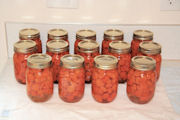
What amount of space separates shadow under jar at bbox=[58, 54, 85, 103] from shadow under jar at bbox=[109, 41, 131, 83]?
0.49ft

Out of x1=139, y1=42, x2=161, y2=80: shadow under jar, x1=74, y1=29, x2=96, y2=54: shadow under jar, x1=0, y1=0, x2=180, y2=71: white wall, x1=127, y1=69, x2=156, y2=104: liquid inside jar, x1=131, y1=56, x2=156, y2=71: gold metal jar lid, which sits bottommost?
x1=127, y1=69, x2=156, y2=104: liquid inside jar

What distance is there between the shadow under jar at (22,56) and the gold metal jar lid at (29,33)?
0.19 ft

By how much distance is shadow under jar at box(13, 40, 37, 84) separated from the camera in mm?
1084

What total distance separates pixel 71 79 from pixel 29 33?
0.36 m

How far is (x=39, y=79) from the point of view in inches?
39.0

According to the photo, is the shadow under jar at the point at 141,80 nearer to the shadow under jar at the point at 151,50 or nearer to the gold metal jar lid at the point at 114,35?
the shadow under jar at the point at 151,50

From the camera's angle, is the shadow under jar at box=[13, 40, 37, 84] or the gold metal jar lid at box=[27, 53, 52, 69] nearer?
the gold metal jar lid at box=[27, 53, 52, 69]

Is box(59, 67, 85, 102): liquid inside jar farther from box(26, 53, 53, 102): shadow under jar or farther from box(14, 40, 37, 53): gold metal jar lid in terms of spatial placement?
box(14, 40, 37, 53): gold metal jar lid

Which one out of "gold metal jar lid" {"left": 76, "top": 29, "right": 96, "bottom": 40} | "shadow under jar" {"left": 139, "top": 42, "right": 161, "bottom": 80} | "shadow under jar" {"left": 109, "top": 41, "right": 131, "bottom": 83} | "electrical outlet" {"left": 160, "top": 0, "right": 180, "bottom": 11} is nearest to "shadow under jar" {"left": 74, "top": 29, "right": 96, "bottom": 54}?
"gold metal jar lid" {"left": 76, "top": 29, "right": 96, "bottom": 40}

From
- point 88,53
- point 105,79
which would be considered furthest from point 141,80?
point 88,53

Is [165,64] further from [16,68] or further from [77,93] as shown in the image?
[16,68]

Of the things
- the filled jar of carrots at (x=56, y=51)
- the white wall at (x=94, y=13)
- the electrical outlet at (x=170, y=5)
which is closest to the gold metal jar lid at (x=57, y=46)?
the filled jar of carrots at (x=56, y=51)

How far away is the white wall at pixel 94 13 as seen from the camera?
132 centimetres

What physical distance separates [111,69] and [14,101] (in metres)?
0.37
